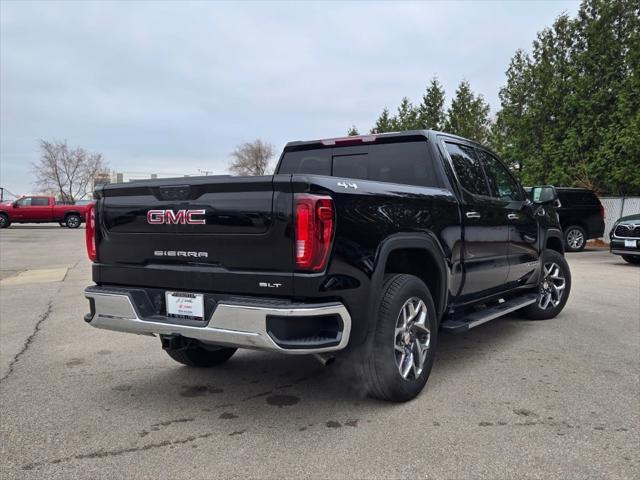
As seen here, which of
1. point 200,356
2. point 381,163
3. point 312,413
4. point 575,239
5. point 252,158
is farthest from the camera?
point 252,158

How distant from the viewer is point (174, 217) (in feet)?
10.9

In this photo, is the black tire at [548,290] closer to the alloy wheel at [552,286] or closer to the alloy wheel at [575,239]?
the alloy wheel at [552,286]

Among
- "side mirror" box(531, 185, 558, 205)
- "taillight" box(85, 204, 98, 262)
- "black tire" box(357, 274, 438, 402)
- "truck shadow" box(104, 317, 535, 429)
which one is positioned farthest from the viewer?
"side mirror" box(531, 185, 558, 205)

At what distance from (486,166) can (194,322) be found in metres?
3.34

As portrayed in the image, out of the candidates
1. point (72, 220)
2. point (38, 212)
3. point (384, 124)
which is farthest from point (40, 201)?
point (384, 124)

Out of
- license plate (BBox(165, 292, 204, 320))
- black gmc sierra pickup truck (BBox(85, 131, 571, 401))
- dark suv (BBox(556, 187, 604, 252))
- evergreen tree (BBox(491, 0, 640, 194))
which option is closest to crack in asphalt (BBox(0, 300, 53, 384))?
black gmc sierra pickup truck (BBox(85, 131, 571, 401))

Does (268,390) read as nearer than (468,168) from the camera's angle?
Yes

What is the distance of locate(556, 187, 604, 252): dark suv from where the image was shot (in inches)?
611

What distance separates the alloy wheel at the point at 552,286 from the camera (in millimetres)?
6336

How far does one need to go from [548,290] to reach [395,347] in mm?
3647

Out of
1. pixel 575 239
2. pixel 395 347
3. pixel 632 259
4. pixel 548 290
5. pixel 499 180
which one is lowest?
pixel 632 259

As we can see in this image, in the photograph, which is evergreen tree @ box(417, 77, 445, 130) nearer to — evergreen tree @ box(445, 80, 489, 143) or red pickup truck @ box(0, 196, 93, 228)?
evergreen tree @ box(445, 80, 489, 143)

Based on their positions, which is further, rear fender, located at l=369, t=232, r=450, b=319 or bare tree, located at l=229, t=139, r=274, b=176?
bare tree, located at l=229, t=139, r=274, b=176

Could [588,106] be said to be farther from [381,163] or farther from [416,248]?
[416,248]
